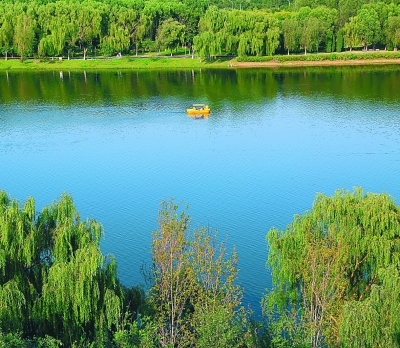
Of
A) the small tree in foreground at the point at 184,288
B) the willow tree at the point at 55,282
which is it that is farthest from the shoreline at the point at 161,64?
the small tree in foreground at the point at 184,288

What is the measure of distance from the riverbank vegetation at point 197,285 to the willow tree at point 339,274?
28 mm

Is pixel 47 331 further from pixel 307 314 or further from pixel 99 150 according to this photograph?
pixel 99 150

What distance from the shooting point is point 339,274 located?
15.5 meters

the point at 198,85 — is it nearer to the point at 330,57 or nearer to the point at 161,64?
the point at 161,64

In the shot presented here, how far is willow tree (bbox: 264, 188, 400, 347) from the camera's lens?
547 inches

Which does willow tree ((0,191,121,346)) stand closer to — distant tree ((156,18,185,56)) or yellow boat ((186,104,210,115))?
yellow boat ((186,104,210,115))

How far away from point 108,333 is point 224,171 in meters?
17.6

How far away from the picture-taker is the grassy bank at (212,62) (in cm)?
6925

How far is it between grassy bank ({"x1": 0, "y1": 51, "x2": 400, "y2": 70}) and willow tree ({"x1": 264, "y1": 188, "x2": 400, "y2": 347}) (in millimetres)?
53658

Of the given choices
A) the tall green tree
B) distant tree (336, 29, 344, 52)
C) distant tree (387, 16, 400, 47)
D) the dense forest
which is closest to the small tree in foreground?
the dense forest

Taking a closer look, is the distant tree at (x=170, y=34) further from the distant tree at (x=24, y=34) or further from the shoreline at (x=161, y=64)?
the distant tree at (x=24, y=34)

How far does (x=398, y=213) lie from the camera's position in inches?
676

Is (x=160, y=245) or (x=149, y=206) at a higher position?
(x=160, y=245)

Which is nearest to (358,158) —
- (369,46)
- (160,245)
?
(160,245)
